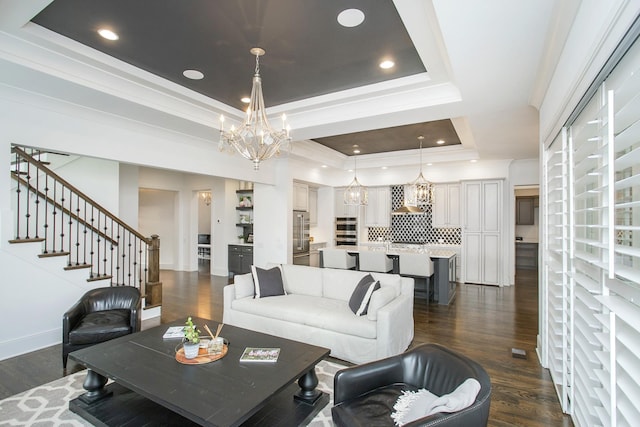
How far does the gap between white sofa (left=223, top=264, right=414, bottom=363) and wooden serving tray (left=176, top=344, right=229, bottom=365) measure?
120 centimetres

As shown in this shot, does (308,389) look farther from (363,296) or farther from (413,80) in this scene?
(413,80)

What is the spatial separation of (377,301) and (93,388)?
2.50 metres

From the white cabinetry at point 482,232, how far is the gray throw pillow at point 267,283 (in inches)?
200

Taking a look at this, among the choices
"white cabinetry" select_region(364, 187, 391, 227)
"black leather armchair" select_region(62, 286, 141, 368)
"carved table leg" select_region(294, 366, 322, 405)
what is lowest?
"carved table leg" select_region(294, 366, 322, 405)

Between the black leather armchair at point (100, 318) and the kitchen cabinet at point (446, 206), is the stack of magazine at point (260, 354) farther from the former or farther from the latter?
the kitchen cabinet at point (446, 206)

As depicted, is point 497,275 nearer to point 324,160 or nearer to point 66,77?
point 324,160

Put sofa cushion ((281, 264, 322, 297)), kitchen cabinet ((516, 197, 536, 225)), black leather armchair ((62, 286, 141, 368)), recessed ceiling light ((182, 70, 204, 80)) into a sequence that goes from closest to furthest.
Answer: black leather armchair ((62, 286, 141, 368)) < recessed ceiling light ((182, 70, 204, 80)) < sofa cushion ((281, 264, 322, 297)) < kitchen cabinet ((516, 197, 536, 225))

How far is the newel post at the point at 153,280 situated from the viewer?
4.89 metres

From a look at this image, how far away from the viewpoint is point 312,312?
3625mm

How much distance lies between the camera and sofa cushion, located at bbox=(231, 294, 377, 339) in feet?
10.8

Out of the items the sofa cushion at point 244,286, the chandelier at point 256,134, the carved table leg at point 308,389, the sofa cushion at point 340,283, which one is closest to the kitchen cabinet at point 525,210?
the sofa cushion at point 340,283

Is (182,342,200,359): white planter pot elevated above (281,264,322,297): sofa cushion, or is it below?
below

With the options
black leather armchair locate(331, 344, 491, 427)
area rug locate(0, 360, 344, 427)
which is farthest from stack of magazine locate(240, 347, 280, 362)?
black leather armchair locate(331, 344, 491, 427)

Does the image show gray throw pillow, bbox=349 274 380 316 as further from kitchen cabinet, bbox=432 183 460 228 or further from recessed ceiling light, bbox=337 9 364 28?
kitchen cabinet, bbox=432 183 460 228
